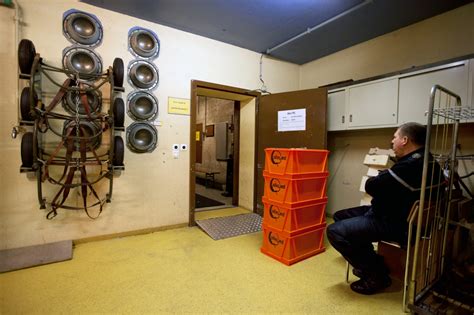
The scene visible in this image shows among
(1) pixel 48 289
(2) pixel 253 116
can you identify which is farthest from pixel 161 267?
(2) pixel 253 116

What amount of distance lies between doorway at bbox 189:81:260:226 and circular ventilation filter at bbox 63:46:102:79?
112cm

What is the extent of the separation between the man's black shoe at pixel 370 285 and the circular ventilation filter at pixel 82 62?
10.2 ft

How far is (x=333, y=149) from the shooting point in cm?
362

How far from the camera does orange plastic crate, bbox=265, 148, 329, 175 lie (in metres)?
2.16

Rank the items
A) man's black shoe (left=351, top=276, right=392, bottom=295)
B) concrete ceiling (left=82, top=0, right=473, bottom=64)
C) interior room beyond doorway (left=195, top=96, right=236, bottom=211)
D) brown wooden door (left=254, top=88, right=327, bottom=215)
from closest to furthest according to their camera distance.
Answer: man's black shoe (left=351, top=276, right=392, bottom=295), concrete ceiling (left=82, top=0, right=473, bottom=64), brown wooden door (left=254, top=88, right=327, bottom=215), interior room beyond doorway (left=195, top=96, right=236, bottom=211)

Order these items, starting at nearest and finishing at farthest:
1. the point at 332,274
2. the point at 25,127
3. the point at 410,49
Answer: the point at 332,274, the point at 25,127, the point at 410,49

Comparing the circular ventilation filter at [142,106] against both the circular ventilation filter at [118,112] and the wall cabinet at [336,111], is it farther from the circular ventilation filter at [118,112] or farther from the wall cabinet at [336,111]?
the wall cabinet at [336,111]

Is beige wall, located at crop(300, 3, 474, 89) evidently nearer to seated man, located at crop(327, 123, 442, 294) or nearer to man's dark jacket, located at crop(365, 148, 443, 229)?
seated man, located at crop(327, 123, 442, 294)

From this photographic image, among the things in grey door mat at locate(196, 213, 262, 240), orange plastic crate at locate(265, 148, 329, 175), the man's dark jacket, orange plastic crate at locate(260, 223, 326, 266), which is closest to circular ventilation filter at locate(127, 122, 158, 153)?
grey door mat at locate(196, 213, 262, 240)

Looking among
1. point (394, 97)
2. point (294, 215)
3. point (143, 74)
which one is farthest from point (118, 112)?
point (394, 97)

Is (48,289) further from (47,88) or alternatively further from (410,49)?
(410,49)

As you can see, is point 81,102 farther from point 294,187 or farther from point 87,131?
point 294,187

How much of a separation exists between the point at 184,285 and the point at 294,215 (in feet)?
3.70

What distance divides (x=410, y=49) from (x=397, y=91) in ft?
2.40
